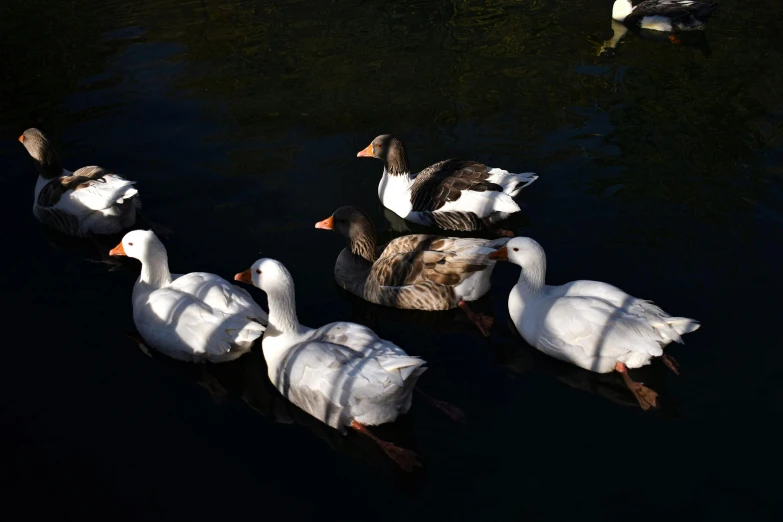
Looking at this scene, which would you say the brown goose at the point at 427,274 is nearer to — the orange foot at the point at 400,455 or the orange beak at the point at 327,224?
the orange beak at the point at 327,224

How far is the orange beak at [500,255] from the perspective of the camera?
7195 millimetres

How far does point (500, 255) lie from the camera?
23.7ft

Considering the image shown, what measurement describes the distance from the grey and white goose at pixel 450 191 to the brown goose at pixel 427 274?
983 mm

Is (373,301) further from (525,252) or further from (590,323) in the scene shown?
(590,323)

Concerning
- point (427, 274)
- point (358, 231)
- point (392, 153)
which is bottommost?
point (427, 274)

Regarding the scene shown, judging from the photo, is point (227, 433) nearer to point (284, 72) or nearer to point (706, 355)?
point (706, 355)

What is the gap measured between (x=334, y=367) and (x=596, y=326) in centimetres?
231

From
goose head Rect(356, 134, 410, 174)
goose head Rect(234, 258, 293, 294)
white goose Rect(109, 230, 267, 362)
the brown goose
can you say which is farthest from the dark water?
goose head Rect(234, 258, 293, 294)

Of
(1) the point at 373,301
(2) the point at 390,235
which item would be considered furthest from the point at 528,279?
(2) the point at 390,235

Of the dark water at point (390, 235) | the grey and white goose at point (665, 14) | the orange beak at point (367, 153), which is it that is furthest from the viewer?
the grey and white goose at point (665, 14)

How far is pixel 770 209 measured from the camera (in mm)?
8586

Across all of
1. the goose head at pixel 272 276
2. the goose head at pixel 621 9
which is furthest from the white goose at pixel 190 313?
the goose head at pixel 621 9

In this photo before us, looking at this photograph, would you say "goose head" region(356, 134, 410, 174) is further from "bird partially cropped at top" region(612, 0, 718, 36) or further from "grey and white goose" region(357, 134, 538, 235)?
"bird partially cropped at top" region(612, 0, 718, 36)

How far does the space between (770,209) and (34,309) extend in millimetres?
8280
